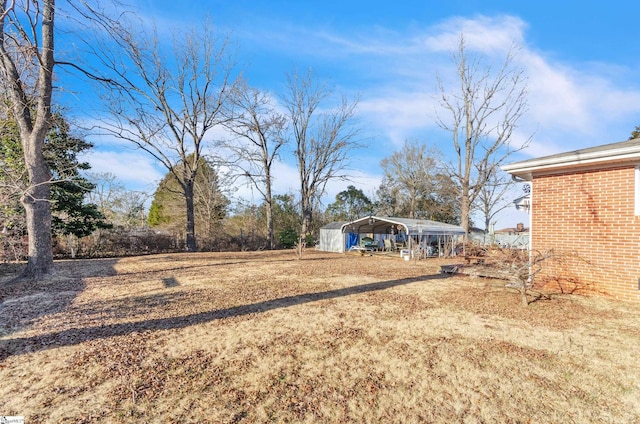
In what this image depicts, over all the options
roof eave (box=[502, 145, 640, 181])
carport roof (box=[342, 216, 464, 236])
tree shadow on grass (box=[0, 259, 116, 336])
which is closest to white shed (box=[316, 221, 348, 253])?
carport roof (box=[342, 216, 464, 236])

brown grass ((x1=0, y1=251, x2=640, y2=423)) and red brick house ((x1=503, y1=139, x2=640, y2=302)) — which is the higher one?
red brick house ((x1=503, y1=139, x2=640, y2=302))

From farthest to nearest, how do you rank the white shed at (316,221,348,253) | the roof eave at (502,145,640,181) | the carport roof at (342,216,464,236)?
the white shed at (316,221,348,253) < the carport roof at (342,216,464,236) < the roof eave at (502,145,640,181)

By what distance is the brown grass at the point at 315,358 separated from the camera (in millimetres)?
2430

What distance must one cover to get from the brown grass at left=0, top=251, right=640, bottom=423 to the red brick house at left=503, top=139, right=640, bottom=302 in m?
0.56

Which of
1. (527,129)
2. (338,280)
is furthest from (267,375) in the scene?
(527,129)

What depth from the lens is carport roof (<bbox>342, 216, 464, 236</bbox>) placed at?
17.1 m

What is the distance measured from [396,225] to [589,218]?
47.9ft

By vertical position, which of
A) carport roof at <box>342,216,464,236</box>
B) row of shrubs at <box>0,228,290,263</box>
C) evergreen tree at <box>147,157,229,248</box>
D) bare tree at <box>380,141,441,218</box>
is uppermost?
bare tree at <box>380,141,441,218</box>

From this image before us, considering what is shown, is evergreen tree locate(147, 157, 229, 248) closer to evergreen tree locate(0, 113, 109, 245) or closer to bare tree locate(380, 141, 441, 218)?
evergreen tree locate(0, 113, 109, 245)

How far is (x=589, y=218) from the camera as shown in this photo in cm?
599

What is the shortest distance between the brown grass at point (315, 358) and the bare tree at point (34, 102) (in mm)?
1741

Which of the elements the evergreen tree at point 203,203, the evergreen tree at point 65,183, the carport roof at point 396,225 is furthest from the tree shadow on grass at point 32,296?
the evergreen tree at point 203,203

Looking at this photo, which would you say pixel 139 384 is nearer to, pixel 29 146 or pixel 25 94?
pixel 29 146

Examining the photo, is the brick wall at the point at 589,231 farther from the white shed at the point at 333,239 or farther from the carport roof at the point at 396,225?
the white shed at the point at 333,239
